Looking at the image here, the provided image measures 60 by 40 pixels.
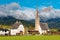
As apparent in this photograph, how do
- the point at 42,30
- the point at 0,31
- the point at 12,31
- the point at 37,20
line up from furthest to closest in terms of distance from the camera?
the point at 42,30 < the point at 37,20 < the point at 12,31 < the point at 0,31

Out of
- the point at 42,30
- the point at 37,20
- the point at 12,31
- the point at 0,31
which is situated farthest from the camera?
the point at 42,30

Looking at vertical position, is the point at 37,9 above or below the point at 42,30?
above

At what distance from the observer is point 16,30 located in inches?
3971

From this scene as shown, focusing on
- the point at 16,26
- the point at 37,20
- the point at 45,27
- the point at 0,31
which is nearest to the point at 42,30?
the point at 45,27

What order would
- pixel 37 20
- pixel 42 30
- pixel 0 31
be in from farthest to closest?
1. pixel 42 30
2. pixel 37 20
3. pixel 0 31

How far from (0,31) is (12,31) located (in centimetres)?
982

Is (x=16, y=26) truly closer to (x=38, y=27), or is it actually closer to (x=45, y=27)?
(x=38, y=27)

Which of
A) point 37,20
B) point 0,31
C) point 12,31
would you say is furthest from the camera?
point 37,20

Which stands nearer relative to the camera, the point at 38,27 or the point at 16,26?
the point at 16,26

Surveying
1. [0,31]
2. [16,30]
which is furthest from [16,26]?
[0,31]

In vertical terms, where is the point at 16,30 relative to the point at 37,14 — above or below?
below

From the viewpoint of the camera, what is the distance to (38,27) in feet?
366

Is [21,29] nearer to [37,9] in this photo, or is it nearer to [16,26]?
[16,26]

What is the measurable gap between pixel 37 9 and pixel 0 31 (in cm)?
2666
